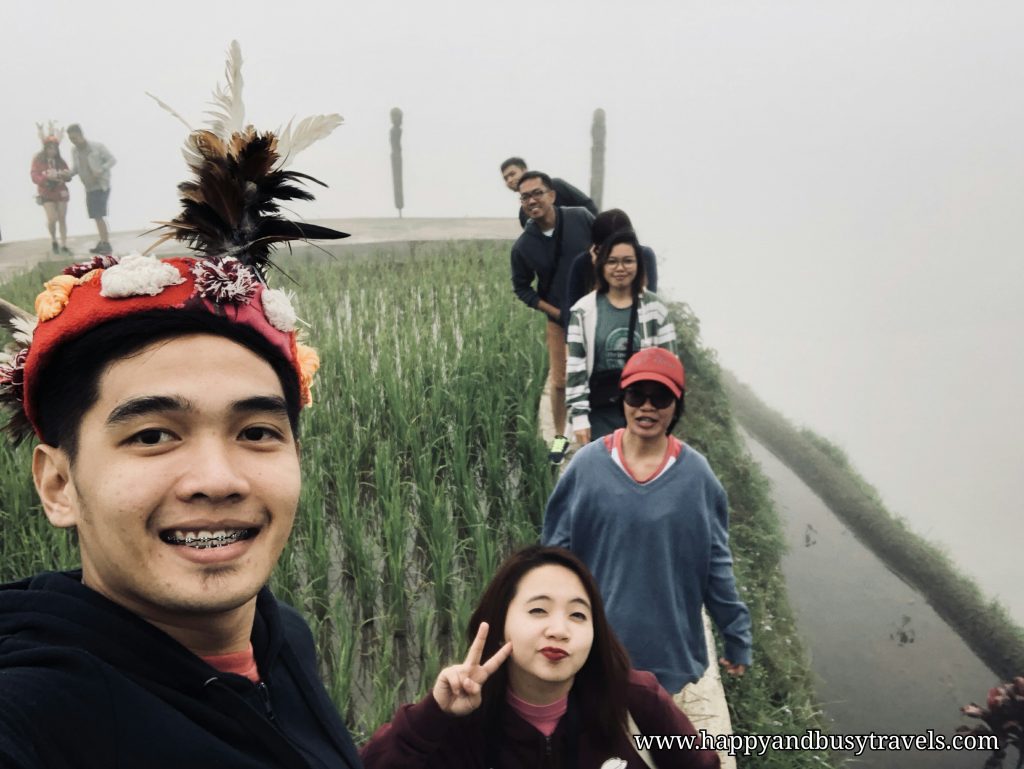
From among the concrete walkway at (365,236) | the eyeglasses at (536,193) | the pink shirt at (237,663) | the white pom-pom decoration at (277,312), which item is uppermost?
the white pom-pom decoration at (277,312)

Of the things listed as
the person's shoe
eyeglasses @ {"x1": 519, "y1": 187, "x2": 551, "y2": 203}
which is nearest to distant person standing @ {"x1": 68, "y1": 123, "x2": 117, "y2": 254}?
eyeglasses @ {"x1": 519, "y1": 187, "x2": 551, "y2": 203}

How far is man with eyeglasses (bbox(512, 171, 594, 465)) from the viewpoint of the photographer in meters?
3.87

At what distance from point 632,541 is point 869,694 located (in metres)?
2.96

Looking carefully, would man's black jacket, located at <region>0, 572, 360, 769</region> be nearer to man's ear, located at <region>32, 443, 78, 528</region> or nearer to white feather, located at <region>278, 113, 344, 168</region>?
man's ear, located at <region>32, 443, 78, 528</region>

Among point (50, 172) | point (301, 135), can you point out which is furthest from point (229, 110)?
point (50, 172)

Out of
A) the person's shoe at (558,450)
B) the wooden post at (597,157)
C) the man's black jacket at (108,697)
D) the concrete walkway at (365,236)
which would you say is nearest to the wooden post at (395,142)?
the concrete walkway at (365,236)

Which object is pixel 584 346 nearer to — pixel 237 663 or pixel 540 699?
pixel 540 699

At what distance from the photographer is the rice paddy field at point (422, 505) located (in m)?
2.89

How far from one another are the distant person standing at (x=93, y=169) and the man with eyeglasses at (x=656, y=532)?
25.2 feet

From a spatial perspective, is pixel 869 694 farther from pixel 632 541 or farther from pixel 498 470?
pixel 632 541

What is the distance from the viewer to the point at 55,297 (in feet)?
3.21

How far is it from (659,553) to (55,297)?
5.26 feet

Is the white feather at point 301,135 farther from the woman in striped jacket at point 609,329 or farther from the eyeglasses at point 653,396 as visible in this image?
the woman in striped jacket at point 609,329

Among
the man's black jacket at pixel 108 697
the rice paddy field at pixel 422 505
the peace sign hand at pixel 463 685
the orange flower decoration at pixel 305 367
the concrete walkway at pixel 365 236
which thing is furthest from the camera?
the concrete walkway at pixel 365 236
